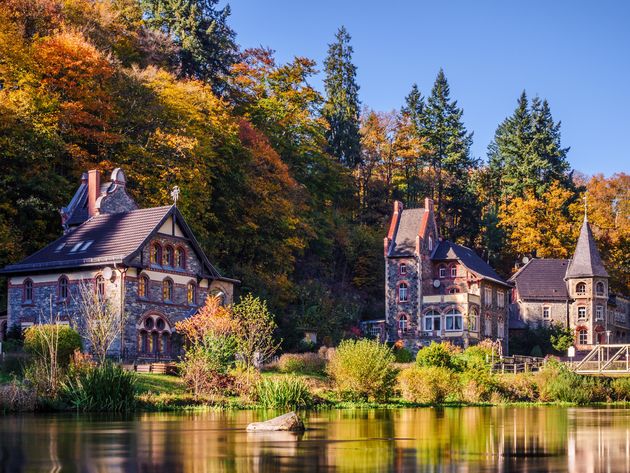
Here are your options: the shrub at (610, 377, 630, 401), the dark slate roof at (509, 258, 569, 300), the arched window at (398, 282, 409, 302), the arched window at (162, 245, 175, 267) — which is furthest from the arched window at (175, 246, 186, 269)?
the dark slate roof at (509, 258, 569, 300)

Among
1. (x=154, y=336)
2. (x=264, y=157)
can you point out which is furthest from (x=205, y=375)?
(x=264, y=157)

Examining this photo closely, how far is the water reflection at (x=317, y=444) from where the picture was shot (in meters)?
19.8

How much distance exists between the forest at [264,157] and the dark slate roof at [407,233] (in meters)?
5.17

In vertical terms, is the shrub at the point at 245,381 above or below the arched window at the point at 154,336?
below

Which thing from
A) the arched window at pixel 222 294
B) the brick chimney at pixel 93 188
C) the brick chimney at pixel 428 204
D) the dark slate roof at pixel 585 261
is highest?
the brick chimney at pixel 428 204

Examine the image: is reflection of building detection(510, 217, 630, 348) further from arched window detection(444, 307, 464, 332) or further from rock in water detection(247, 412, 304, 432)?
rock in water detection(247, 412, 304, 432)

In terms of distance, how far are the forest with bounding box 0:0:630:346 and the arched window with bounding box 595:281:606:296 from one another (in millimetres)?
6413

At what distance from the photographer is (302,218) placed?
241 feet

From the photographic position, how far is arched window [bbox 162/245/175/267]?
2140 inches

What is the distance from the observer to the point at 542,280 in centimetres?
8688

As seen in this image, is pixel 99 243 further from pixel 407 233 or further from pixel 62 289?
pixel 407 233

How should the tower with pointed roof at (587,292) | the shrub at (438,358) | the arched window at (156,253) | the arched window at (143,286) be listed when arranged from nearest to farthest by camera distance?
the shrub at (438,358) < the arched window at (143,286) < the arched window at (156,253) < the tower with pointed roof at (587,292)

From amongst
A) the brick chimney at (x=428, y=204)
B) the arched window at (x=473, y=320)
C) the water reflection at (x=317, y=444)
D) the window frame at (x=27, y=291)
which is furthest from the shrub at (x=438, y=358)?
the brick chimney at (x=428, y=204)

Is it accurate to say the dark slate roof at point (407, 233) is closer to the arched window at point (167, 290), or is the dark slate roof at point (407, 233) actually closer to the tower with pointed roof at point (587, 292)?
the tower with pointed roof at point (587, 292)
